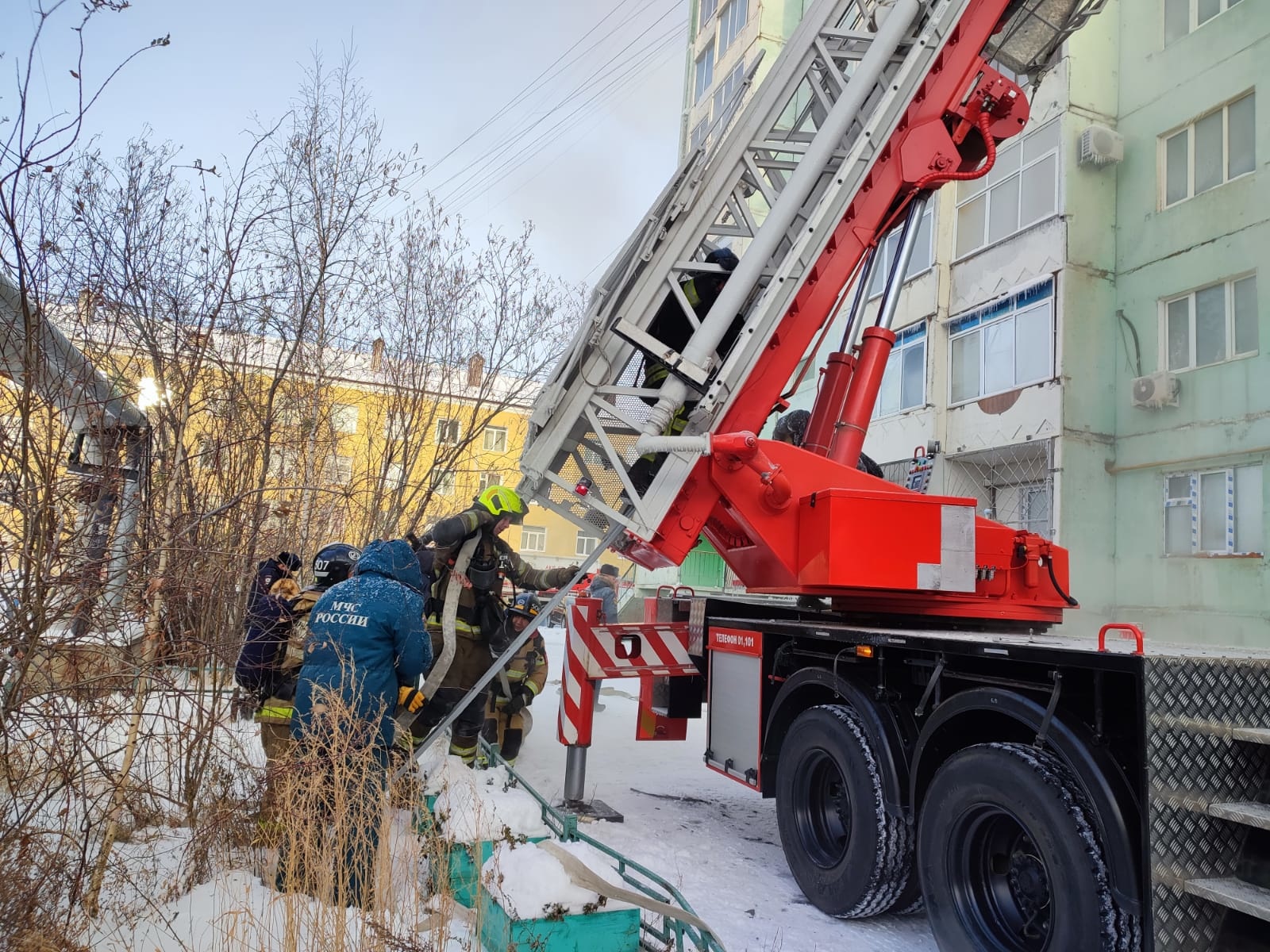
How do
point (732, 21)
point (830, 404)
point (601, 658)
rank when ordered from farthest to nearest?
point (732, 21) → point (601, 658) → point (830, 404)

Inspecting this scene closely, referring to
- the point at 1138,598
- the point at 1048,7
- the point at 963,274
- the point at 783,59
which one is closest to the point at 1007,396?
the point at 963,274

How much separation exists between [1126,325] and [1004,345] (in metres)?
1.75

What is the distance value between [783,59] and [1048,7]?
1857 mm

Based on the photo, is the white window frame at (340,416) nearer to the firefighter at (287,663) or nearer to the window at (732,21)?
the firefighter at (287,663)

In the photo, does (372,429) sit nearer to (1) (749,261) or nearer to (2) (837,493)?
(1) (749,261)

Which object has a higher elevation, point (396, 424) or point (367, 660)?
point (396, 424)

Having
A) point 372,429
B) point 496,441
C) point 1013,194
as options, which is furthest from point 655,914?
point 496,441

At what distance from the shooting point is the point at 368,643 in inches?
167

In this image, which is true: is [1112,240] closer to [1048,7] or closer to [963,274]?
[963,274]

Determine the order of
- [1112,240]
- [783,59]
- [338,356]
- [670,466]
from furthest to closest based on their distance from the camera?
[1112,240], [338,356], [783,59], [670,466]

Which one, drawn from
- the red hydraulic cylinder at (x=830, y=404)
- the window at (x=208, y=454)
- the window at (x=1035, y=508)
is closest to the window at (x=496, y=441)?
the window at (x=1035, y=508)

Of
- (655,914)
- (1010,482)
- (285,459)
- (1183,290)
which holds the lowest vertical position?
(655,914)

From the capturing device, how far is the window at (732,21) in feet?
83.4

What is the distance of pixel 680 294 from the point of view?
16.1 ft
